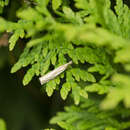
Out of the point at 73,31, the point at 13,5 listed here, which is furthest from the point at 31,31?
the point at 13,5

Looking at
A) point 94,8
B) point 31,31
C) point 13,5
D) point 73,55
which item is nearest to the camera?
point 31,31

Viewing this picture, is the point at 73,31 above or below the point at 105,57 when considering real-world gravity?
above

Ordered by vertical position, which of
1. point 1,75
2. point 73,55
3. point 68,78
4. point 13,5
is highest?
point 13,5

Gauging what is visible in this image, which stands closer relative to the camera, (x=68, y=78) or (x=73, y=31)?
(x=73, y=31)

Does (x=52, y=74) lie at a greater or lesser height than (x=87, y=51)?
lesser

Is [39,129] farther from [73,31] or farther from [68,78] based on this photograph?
[73,31]

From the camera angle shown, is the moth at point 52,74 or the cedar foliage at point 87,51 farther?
the moth at point 52,74

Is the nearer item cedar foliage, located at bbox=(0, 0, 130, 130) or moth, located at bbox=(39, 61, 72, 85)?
cedar foliage, located at bbox=(0, 0, 130, 130)

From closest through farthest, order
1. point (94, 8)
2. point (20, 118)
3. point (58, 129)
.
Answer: point (94, 8)
point (58, 129)
point (20, 118)

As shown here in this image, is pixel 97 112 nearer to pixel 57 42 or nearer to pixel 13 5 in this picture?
pixel 57 42
